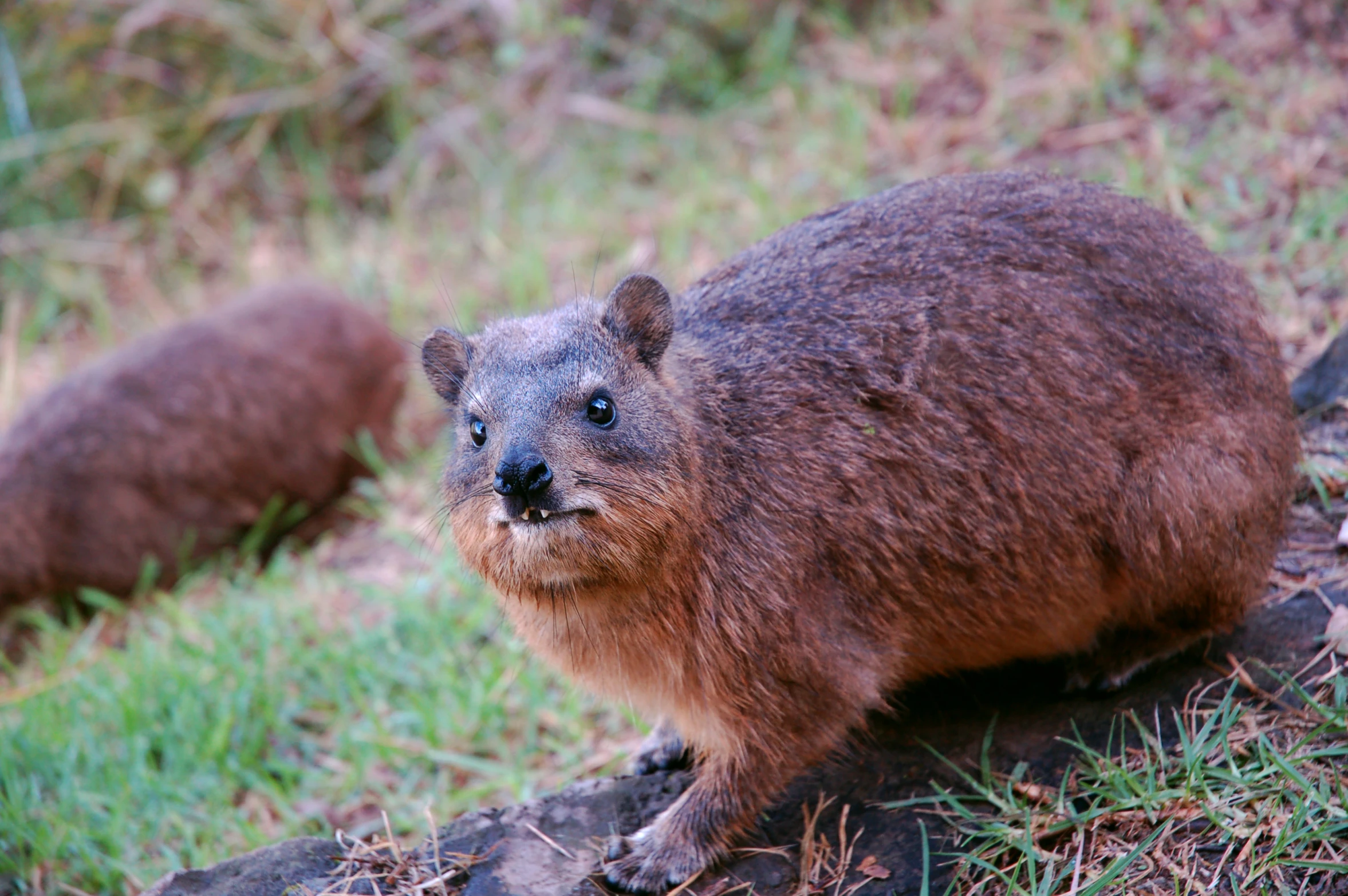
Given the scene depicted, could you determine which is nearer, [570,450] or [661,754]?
[570,450]

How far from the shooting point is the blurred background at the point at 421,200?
4645 mm

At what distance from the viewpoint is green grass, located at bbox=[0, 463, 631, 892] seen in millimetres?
4355

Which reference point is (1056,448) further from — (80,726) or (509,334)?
(80,726)

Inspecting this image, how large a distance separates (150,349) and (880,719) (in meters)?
5.79

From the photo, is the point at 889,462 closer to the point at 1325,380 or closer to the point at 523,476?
the point at 523,476

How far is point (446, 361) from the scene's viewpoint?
360 cm

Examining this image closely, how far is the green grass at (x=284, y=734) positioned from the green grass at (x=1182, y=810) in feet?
5.27

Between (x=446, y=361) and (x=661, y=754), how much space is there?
1.45 meters

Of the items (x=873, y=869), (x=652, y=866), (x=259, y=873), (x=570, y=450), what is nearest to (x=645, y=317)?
(x=570, y=450)

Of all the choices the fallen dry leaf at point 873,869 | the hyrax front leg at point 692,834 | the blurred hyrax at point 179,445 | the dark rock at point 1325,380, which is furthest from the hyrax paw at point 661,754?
the blurred hyrax at point 179,445

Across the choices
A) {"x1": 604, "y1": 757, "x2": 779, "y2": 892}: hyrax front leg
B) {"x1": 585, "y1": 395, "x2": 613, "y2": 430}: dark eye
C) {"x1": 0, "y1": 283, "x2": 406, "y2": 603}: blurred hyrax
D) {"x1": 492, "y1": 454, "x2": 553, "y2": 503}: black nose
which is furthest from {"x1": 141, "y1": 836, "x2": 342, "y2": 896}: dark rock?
{"x1": 0, "y1": 283, "x2": 406, "y2": 603}: blurred hyrax

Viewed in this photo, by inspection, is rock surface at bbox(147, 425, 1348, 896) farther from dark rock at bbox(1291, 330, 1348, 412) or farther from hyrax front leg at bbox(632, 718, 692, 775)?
dark rock at bbox(1291, 330, 1348, 412)

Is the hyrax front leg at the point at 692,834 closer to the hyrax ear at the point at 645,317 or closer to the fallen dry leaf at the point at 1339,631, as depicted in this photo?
the hyrax ear at the point at 645,317

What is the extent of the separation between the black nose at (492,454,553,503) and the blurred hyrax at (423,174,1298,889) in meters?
0.26
